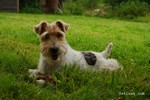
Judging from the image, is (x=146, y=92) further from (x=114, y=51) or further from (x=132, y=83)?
(x=114, y=51)

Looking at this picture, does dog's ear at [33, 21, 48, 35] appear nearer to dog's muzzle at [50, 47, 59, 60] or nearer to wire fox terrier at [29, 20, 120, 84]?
wire fox terrier at [29, 20, 120, 84]

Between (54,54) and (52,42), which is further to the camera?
(54,54)

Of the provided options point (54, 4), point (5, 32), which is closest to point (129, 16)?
point (54, 4)

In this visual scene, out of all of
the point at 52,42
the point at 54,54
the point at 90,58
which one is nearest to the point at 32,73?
the point at 54,54

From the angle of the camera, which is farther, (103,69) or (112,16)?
(112,16)

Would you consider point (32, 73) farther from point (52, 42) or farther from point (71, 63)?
point (52, 42)

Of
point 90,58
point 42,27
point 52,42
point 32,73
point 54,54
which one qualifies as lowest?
point 32,73

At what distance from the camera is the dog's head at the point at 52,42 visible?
22.1 feet

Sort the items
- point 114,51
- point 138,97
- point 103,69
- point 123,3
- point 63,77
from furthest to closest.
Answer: point 123,3
point 114,51
point 103,69
point 63,77
point 138,97

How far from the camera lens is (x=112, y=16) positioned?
113 ft

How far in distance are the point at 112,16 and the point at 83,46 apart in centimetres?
2324

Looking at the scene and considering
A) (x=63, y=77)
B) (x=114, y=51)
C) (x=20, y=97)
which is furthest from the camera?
(x=114, y=51)

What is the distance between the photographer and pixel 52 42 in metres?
6.71

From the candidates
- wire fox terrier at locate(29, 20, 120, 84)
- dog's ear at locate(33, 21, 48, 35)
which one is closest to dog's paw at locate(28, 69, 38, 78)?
wire fox terrier at locate(29, 20, 120, 84)
